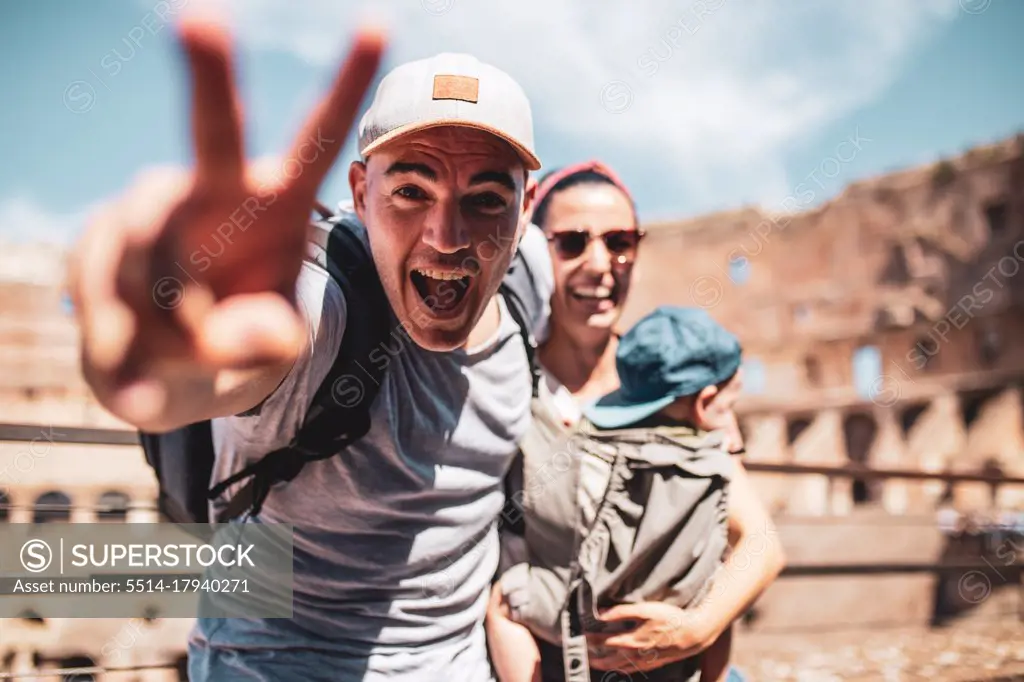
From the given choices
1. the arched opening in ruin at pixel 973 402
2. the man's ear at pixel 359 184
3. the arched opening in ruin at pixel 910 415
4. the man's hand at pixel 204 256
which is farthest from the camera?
the arched opening in ruin at pixel 910 415

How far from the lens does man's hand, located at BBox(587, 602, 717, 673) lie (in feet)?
6.14

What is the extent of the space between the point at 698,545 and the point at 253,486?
1123mm

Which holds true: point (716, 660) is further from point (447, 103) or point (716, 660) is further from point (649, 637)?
point (447, 103)

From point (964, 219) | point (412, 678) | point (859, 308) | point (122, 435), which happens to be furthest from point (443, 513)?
point (859, 308)

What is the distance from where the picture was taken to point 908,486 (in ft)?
60.2

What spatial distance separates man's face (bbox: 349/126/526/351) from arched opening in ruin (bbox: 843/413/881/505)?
80.0 ft

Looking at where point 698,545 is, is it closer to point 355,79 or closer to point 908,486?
point 355,79

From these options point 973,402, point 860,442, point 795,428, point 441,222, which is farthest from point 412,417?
point 795,428

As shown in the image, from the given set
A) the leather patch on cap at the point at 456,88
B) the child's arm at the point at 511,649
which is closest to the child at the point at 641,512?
the child's arm at the point at 511,649

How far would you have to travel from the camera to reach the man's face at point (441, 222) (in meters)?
1.51

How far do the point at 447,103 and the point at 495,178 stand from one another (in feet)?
0.59

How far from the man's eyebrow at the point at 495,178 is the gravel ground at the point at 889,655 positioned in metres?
4.06

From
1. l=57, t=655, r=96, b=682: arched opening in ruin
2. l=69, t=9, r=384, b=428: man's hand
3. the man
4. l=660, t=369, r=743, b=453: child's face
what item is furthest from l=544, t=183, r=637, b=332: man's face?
l=57, t=655, r=96, b=682: arched opening in ruin

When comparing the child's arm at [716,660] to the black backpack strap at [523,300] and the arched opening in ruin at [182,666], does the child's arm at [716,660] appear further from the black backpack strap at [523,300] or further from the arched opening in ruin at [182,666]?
the arched opening in ruin at [182,666]
